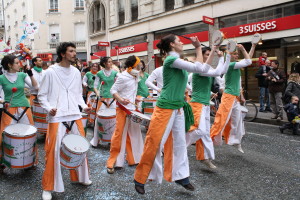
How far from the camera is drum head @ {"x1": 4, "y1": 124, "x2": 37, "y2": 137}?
4.32m

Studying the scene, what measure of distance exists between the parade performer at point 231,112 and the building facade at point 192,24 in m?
1.87

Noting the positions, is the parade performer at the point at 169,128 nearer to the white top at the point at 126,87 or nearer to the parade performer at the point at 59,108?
the parade performer at the point at 59,108

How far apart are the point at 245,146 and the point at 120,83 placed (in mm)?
3021

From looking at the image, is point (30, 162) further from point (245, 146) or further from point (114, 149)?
point (245, 146)

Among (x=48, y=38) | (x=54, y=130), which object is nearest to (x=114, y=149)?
(x=54, y=130)

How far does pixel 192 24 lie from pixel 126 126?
43.6ft

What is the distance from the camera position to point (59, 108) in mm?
3910

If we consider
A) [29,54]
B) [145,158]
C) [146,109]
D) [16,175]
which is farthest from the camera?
[146,109]

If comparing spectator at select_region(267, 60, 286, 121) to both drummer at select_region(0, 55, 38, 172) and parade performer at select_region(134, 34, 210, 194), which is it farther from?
drummer at select_region(0, 55, 38, 172)

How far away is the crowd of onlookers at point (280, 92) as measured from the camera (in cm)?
799

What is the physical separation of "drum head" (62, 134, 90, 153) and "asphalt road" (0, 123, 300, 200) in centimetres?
62

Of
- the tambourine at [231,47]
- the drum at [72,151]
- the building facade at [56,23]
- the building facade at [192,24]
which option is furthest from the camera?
the building facade at [56,23]

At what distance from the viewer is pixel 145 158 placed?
3811mm

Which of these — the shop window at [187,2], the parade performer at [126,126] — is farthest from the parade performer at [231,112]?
the shop window at [187,2]
